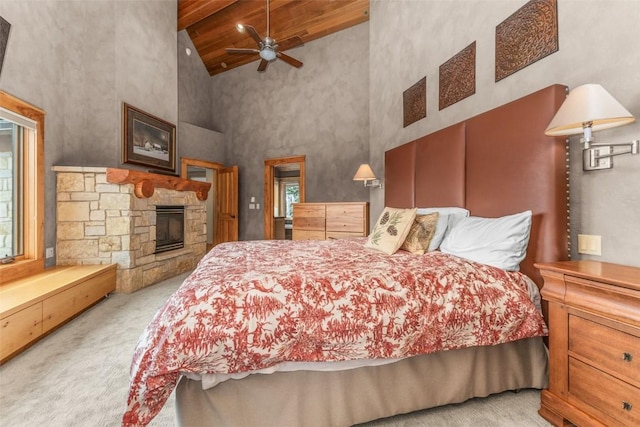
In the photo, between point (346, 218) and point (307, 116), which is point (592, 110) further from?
point (307, 116)

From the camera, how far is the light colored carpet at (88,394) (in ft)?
4.91

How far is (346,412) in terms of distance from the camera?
1419 millimetres

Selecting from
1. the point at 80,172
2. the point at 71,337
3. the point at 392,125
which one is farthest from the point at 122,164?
the point at 392,125

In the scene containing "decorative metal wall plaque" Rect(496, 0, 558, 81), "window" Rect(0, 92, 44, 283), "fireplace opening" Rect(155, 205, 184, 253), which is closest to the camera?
"decorative metal wall plaque" Rect(496, 0, 558, 81)

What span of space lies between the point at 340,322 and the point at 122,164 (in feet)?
13.0

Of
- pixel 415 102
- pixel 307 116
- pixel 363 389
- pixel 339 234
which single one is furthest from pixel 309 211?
pixel 363 389

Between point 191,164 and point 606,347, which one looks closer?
point 606,347

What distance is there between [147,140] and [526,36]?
4574mm

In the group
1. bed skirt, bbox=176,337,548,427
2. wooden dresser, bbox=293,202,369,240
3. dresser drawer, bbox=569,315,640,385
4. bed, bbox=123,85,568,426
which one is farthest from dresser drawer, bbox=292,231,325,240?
dresser drawer, bbox=569,315,640,385

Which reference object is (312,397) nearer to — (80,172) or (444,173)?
(444,173)

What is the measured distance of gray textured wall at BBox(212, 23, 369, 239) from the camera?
17.4 ft

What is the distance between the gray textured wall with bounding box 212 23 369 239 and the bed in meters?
3.51

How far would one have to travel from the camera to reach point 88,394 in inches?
67.0

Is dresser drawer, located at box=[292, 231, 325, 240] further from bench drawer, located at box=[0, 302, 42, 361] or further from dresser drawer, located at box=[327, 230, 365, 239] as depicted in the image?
bench drawer, located at box=[0, 302, 42, 361]
